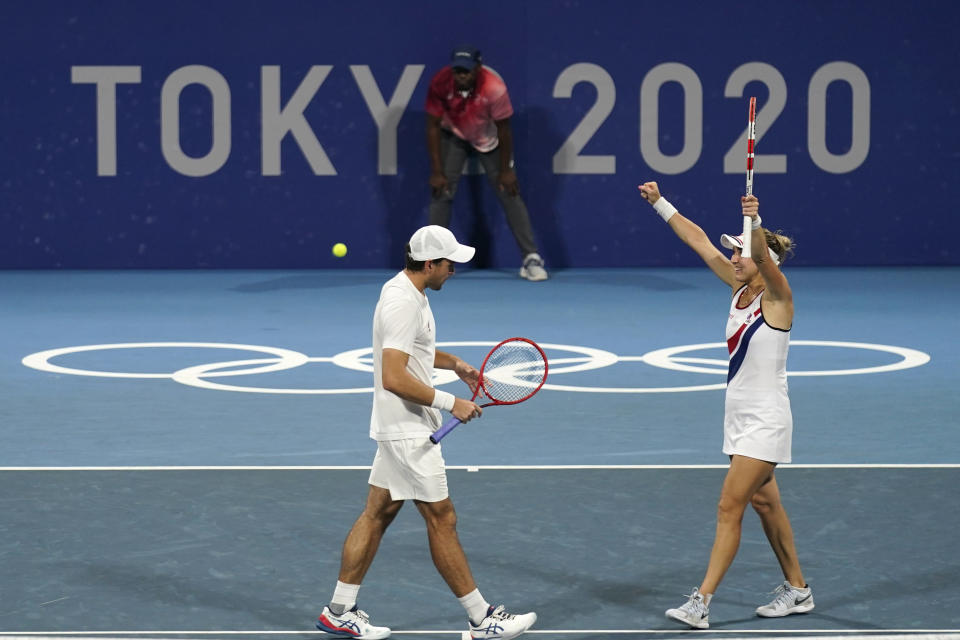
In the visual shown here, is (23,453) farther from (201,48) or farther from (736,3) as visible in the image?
(736,3)

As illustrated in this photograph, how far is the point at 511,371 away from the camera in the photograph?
6.08 meters

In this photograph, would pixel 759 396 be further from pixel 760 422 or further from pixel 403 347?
pixel 403 347

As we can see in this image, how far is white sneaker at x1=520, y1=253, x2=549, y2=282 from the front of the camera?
16.4 metres

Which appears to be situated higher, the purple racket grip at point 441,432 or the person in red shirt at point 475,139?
the person in red shirt at point 475,139

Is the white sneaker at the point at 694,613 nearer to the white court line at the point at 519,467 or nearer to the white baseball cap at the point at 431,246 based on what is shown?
the white baseball cap at the point at 431,246

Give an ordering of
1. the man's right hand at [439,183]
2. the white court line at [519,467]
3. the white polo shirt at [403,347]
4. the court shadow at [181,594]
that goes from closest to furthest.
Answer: the white polo shirt at [403,347]
the court shadow at [181,594]
the white court line at [519,467]
the man's right hand at [439,183]

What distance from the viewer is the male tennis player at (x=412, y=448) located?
552cm

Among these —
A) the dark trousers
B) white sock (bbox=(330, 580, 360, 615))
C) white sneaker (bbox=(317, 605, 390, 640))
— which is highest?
the dark trousers

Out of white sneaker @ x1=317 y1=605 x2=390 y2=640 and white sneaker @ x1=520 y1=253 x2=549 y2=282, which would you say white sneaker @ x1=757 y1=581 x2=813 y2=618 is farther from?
white sneaker @ x1=520 y1=253 x2=549 y2=282

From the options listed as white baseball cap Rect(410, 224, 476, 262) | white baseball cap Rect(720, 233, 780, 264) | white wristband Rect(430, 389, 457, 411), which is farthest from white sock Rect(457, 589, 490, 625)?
white baseball cap Rect(720, 233, 780, 264)

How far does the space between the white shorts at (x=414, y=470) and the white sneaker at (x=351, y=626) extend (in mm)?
443

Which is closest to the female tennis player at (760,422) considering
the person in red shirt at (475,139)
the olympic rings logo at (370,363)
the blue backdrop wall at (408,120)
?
the olympic rings logo at (370,363)

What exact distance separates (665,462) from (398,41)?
31.6 feet

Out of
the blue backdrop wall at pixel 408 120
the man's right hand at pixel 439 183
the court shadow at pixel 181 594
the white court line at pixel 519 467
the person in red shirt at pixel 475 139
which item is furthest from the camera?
the blue backdrop wall at pixel 408 120
